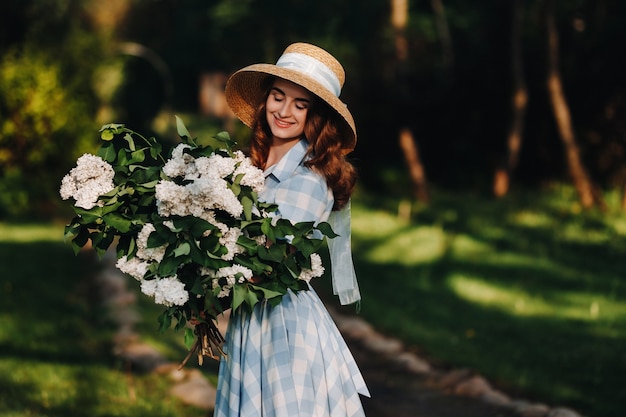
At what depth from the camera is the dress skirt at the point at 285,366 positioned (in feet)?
10.3

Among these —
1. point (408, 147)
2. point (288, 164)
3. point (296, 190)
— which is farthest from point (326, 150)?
point (408, 147)

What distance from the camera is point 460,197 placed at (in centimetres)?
1362

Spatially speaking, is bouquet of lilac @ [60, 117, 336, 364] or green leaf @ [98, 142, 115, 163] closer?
bouquet of lilac @ [60, 117, 336, 364]

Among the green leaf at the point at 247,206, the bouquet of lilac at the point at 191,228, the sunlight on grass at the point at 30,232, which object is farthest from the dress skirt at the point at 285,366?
the sunlight on grass at the point at 30,232

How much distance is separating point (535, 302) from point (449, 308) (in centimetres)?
81

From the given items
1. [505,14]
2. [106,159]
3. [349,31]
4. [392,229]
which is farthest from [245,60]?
[106,159]

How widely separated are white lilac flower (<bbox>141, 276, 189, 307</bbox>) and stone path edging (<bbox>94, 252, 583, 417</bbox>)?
8.55ft

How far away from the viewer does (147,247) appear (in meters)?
2.91

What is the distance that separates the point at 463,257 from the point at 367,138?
673 centimetres

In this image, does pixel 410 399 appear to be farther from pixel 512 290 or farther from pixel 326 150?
pixel 512 290

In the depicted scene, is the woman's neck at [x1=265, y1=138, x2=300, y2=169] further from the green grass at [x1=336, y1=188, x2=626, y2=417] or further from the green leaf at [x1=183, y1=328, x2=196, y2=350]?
the green grass at [x1=336, y1=188, x2=626, y2=417]

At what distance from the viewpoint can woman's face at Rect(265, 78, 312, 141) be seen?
135 inches

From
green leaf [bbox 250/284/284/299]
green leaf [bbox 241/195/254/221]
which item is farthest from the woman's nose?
green leaf [bbox 250/284/284/299]

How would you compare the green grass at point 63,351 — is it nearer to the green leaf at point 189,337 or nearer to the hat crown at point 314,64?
the green leaf at point 189,337
